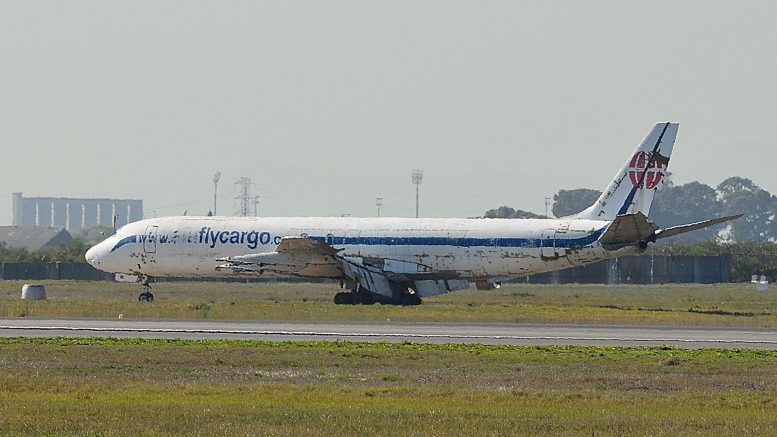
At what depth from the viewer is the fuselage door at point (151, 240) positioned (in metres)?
70.9

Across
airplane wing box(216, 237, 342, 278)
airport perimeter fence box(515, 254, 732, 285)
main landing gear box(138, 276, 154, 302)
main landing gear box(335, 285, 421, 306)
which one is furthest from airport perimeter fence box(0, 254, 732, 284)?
main landing gear box(335, 285, 421, 306)

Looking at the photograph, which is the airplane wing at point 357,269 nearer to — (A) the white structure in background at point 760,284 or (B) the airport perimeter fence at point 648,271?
(A) the white structure in background at point 760,284

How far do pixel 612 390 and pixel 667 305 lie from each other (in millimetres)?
38716

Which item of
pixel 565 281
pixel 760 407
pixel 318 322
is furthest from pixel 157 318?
pixel 565 281

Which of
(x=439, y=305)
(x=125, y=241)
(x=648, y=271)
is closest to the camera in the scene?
(x=439, y=305)

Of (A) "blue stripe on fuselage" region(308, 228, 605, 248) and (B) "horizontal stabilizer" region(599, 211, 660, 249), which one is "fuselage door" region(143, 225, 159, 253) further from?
(B) "horizontal stabilizer" region(599, 211, 660, 249)

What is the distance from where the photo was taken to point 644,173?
64.1 m

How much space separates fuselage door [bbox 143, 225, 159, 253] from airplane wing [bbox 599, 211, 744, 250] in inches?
850

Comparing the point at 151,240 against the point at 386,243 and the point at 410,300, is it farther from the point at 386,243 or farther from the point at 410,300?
the point at 410,300

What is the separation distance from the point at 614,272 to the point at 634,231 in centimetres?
4419

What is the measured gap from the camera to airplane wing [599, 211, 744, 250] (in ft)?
197

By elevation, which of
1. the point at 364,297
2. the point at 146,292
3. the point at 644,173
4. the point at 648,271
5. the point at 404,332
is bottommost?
the point at 404,332

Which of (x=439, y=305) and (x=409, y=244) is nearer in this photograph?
(x=439, y=305)

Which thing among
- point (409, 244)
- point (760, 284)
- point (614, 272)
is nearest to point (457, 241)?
point (409, 244)
